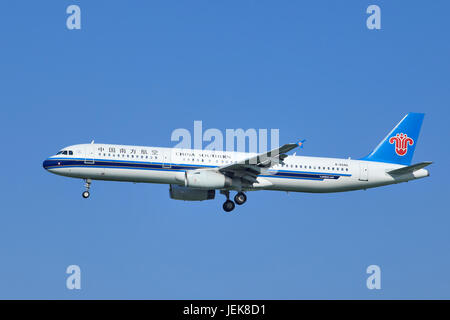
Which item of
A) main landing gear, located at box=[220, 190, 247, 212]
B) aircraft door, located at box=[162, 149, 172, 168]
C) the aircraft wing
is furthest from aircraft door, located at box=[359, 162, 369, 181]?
aircraft door, located at box=[162, 149, 172, 168]

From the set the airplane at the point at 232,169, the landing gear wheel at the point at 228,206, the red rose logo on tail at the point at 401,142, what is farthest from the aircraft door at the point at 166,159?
the red rose logo on tail at the point at 401,142

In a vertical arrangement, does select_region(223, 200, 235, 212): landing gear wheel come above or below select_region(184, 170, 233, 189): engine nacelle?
below

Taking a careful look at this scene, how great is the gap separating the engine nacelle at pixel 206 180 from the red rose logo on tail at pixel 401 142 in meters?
14.5

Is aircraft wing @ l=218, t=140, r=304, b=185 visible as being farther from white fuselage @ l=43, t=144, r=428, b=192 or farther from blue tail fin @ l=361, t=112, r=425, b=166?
blue tail fin @ l=361, t=112, r=425, b=166

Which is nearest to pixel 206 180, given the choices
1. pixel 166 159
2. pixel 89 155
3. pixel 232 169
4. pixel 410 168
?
pixel 232 169

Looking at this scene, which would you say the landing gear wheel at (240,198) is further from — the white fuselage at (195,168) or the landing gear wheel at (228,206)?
the white fuselage at (195,168)

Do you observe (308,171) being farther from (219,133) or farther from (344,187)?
(219,133)

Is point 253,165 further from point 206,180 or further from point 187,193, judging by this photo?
point 187,193

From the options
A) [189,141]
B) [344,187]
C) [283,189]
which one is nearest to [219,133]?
[189,141]

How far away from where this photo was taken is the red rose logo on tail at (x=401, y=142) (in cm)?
6253

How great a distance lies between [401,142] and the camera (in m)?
62.7

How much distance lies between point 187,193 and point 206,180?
4267 mm

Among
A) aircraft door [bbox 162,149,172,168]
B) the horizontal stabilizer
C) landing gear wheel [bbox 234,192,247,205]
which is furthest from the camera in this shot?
landing gear wheel [bbox 234,192,247,205]

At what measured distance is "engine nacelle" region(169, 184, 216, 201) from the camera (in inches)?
2334
